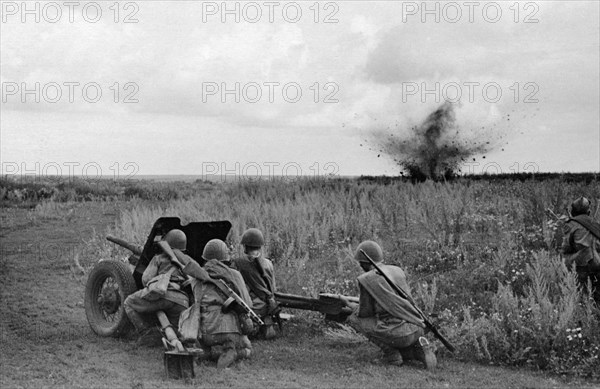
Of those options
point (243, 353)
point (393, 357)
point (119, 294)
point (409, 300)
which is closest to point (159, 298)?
point (119, 294)

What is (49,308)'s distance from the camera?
11461 millimetres

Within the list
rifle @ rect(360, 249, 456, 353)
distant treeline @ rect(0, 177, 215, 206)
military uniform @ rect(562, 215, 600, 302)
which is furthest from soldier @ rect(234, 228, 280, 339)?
distant treeline @ rect(0, 177, 215, 206)

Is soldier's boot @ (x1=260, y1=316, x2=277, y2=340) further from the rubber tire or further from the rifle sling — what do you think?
the rifle sling

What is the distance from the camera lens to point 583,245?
9.73 meters

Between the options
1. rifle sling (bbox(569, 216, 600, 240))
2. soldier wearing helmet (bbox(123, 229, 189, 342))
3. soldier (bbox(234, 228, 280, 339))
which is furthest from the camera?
rifle sling (bbox(569, 216, 600, 240))

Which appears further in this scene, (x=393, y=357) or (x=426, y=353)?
(x=393, y=357)

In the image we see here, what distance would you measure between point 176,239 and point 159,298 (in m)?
0.75

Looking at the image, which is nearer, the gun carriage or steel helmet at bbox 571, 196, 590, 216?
the gun carriage

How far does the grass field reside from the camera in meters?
7.73

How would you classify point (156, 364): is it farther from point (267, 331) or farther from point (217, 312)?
point (267, 331)

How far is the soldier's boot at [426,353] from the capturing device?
7.97 m

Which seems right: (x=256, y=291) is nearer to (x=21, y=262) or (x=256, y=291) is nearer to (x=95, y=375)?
(x=95, y=375)

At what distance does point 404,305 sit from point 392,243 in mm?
5915

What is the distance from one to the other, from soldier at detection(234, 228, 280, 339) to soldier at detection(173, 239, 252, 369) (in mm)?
1096
